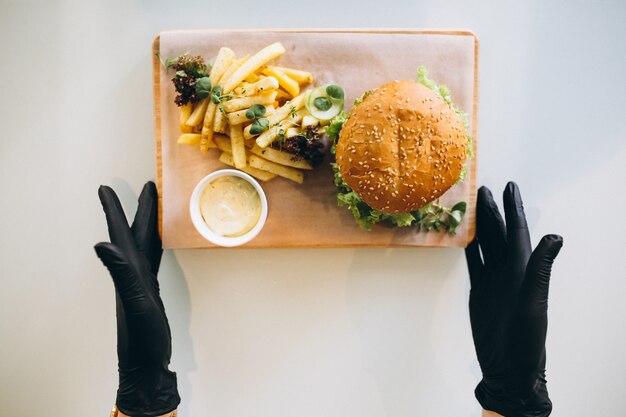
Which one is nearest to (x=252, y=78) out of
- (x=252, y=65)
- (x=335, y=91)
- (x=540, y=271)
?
(x=252, y=65)

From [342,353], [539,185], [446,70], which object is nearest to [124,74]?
[446,70]

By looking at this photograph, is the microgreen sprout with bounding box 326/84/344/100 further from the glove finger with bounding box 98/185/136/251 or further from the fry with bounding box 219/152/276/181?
the glove finger with bounding box 98/185/136/251

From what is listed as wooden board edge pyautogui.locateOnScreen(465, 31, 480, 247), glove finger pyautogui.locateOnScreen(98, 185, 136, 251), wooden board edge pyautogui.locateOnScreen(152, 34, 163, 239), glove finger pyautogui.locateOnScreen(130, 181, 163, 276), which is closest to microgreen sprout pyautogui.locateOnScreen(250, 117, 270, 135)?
wooden board edge pyautogui.locateOnScreen(152, 34, 163, 239)

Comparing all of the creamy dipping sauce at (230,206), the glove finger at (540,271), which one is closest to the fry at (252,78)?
the creamy dipping sauce at (230,206)

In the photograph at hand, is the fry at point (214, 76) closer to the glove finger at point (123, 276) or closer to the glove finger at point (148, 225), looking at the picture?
the glove finger at point (148, 225)

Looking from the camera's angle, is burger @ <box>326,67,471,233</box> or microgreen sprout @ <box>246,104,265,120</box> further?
microgreen sprout @ <box>246,104,265,120</box>
